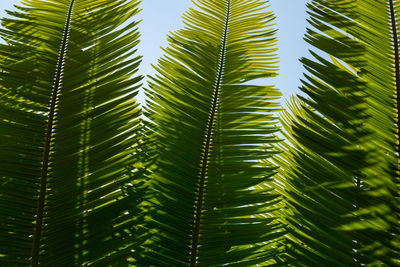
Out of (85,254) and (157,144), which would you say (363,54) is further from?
(85,254)

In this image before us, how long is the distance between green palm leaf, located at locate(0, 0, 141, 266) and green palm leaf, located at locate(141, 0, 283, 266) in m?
0.11

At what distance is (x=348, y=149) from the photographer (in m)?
0.96

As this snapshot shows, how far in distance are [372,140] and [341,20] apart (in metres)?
0.37

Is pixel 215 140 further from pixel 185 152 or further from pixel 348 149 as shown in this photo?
pixel 348 149

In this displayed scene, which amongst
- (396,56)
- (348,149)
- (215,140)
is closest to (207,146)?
(215,140)

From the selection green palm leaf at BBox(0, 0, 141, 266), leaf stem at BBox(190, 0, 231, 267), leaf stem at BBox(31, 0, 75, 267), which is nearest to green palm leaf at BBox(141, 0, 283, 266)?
leaf stem at BBox(190, 0, 231, 267)

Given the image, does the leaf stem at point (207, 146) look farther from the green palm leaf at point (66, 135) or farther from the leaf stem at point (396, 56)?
the leaf stem at point (396, 56)

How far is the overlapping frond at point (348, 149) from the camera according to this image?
906 millimetres

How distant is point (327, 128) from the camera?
0.99 m

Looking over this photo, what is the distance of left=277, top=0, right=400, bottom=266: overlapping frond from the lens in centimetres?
91

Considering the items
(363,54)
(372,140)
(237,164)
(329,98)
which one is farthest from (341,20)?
(237,164)

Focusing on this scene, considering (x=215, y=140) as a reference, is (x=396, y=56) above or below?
above

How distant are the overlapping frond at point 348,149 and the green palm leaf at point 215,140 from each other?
0.37 feet

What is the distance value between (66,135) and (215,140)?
0.43 metres
